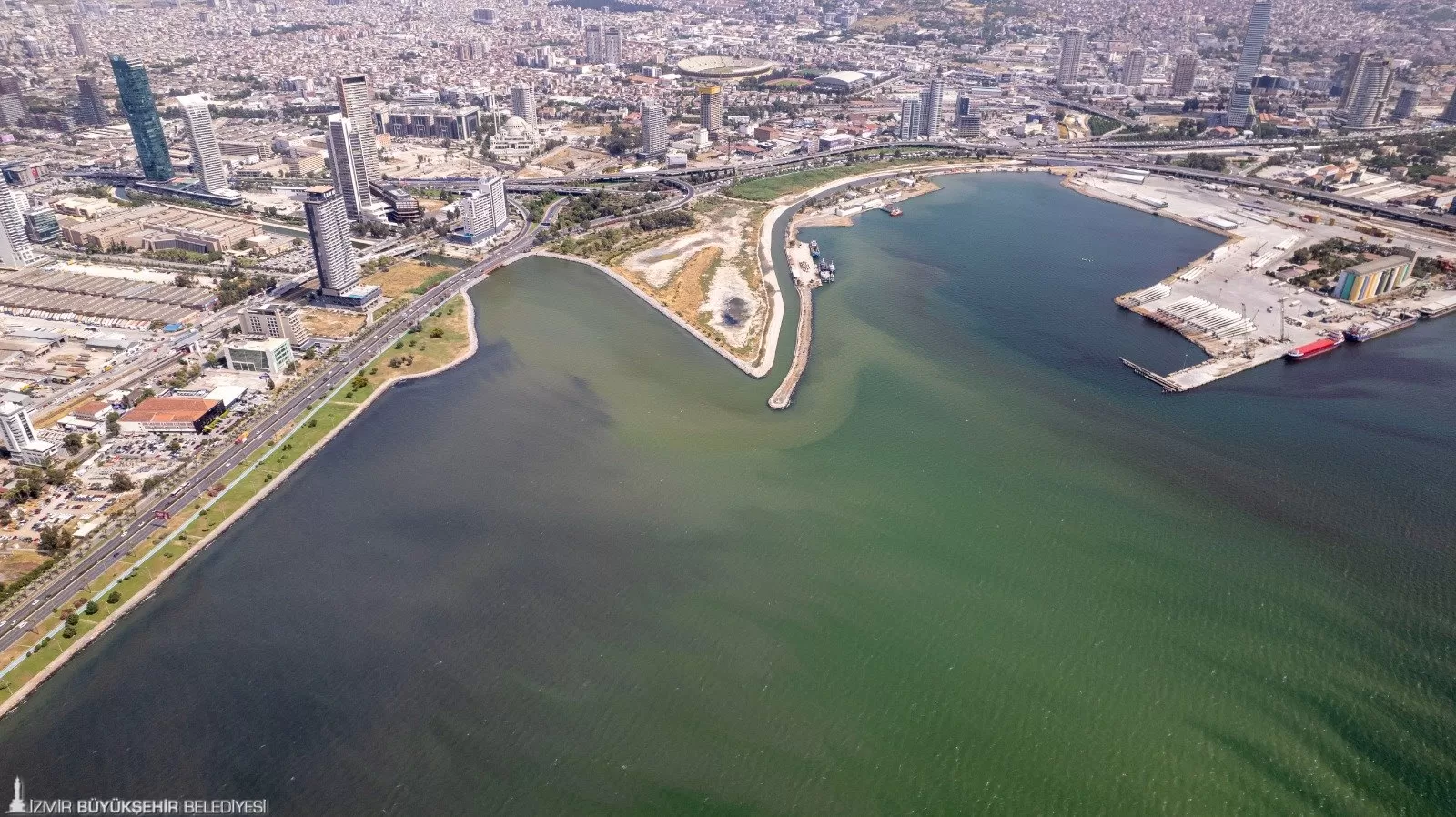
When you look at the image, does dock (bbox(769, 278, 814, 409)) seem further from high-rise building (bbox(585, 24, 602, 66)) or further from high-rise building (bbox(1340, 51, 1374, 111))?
high-rise building (bbox(585, 24, 602, 66))

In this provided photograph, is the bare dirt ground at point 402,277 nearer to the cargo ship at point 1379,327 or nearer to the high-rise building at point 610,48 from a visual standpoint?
the cargo ship at point 1379,327

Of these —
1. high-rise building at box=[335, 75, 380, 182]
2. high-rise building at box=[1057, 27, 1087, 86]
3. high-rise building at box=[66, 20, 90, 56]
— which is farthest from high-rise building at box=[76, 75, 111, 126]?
high-rise building at box=[1057, 27, 1087, 86]

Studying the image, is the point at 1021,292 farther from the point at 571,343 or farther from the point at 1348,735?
the point at 1348,735

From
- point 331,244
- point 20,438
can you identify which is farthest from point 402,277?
point 20,438

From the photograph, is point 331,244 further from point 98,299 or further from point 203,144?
point 203,144

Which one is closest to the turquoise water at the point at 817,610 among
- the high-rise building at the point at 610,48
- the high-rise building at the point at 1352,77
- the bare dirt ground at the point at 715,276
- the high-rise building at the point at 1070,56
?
the bare dirt ground at the point at 715,276

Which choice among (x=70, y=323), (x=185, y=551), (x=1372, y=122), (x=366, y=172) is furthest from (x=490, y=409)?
(x=1372, y=122)
